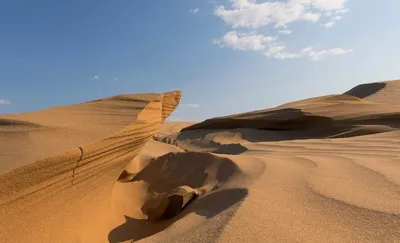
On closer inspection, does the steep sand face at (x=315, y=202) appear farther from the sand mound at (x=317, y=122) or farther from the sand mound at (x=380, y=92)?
the sand mound at (x=380, y=92)

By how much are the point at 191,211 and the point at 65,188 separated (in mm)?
548

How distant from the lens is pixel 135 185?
2.47m

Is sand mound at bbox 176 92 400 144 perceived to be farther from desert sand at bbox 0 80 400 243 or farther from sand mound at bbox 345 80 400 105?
desert sand at bbox 0 80 400 243

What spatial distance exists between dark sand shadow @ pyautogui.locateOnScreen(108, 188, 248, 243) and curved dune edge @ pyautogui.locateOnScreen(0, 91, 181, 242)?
101mm

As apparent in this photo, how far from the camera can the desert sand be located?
3.40ft

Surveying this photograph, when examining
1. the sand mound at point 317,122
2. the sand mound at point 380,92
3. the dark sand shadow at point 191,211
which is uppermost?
the sand mound at point 380,92

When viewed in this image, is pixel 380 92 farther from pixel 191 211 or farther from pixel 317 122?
pixel 191 211

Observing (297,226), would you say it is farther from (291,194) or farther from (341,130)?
(341,130)

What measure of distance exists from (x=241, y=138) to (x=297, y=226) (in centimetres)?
388

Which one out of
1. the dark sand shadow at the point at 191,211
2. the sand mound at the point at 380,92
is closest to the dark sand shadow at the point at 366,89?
the sand mound at the point at 380,92

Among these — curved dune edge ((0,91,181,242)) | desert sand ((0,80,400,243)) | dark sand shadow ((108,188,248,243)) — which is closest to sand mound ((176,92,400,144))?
desert sand ((0,80,400,243))

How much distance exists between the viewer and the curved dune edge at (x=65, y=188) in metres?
1.01

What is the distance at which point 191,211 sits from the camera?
4.97ft

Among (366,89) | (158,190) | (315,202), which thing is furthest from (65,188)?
(366,89)
